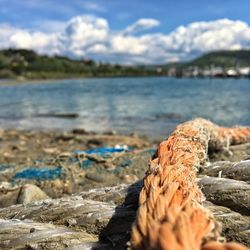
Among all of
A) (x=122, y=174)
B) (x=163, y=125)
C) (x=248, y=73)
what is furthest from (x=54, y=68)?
(x=122, y=174)

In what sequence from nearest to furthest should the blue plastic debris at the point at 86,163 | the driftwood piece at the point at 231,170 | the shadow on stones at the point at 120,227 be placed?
the shadow on stones at the point at 120,227 < the driftwood piece at the point at 231,170 < the blue plastic debris at the point at 86,163

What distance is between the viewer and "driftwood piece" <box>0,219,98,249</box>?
178 centimetres

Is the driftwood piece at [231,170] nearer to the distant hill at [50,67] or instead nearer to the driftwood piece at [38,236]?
the driftwood piece at [38,236]

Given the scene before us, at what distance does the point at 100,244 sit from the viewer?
5.88ft

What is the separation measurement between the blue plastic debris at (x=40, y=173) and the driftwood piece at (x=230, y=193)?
4185 millimetres

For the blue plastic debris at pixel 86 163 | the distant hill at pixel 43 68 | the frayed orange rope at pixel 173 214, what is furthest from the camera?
the distant hill at pixel 43 68

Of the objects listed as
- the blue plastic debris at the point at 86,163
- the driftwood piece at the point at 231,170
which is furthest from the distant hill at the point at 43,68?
the driftwood piece at the point at 231,170

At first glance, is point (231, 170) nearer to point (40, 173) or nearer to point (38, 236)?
point (38, 236)

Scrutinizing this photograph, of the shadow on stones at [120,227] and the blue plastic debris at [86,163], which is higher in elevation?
the shadow on stones at [120,227]

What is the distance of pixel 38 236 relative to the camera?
1.80m

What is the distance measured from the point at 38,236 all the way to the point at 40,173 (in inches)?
172

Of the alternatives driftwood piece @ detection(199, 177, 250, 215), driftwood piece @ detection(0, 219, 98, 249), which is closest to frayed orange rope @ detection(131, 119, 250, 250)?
driftwood piece @ detection(199, 177, 250, 215)

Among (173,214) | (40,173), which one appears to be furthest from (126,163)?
(173,214)

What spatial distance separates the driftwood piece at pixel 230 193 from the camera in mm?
1863
